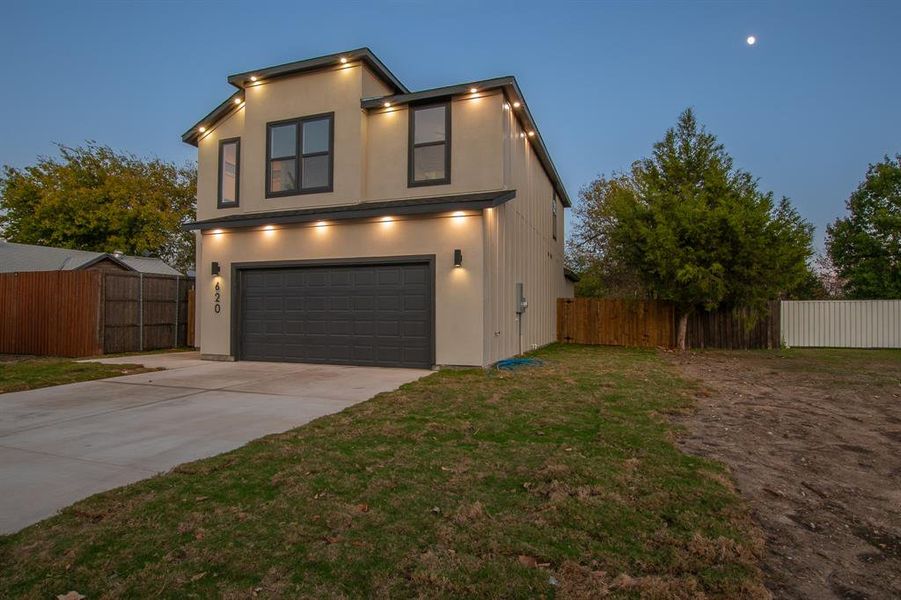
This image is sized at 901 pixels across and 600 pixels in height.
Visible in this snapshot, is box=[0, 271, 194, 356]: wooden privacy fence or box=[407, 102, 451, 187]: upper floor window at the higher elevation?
box=[407, 102, 451, 187]: upper floor window

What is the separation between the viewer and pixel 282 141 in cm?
1059

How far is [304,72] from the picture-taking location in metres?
10.3

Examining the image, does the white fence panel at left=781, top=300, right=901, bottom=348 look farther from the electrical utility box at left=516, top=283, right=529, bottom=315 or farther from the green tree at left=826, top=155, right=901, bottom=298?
the electrical utility box at left=516, top=283, right=529, bottom=315

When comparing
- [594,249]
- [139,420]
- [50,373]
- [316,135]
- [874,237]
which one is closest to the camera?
[139,420]

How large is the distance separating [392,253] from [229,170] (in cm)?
531

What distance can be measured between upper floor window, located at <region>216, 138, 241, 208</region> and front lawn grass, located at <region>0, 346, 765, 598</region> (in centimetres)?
881

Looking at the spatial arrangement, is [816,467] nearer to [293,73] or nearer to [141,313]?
[293,73]

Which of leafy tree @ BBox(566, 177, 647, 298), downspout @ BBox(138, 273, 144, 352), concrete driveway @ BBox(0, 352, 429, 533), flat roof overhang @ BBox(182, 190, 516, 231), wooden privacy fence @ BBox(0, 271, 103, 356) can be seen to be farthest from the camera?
leafy tree @ BBox(566, 177, 647, 298)

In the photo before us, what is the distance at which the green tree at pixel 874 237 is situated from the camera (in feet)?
64.0

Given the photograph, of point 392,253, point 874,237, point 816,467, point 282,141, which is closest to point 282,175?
point 282,141

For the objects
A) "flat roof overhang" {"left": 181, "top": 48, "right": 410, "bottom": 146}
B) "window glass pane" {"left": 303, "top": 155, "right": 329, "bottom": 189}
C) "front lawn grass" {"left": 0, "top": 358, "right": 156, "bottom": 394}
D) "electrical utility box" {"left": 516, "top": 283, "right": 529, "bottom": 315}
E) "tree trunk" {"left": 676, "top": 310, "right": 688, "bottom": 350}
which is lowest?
"front lawn grass" {"left": 0, "top": 358, "right": 156, "bottom": 394}

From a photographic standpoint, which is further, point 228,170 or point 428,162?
point 228,170

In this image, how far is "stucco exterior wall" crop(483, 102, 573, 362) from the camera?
30.0 ft

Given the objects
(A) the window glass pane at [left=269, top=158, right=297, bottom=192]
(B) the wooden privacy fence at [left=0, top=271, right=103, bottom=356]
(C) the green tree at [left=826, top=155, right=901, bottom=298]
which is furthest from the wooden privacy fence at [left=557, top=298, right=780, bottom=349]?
(B) the wooden privacy fence at [left=0, top=271, right=103, bottom=356]
